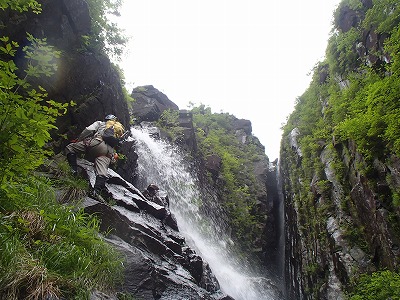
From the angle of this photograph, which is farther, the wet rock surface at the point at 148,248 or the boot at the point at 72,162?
the boot at the point at 72,162

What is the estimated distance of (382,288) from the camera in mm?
6539

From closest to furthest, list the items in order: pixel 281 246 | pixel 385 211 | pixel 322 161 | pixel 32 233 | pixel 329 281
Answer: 1. pixel 32 233
2. pixel 385 211
3. pixel 329 281
4. pixel 322 161
5. pixel 281 246

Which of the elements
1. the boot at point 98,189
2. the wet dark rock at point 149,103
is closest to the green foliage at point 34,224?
the boot at point 98,189

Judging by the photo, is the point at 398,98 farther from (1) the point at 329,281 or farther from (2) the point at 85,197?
(2) the point at 85,197

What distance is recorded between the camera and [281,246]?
19406mm

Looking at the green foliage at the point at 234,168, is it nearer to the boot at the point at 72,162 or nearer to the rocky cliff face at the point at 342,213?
the rocky cliff face at the point at 342,213

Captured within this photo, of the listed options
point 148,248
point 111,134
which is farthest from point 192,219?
point 111,134

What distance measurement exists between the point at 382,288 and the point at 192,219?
9440 mm

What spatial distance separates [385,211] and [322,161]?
4.89 metres

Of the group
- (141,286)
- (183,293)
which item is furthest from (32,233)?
(183,293)

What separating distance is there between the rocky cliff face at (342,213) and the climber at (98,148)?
22.3 ft

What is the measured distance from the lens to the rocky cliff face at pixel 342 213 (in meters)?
8.16

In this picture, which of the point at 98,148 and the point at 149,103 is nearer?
the point at 98,148

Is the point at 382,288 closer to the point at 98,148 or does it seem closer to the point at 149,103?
the point at 98,148
